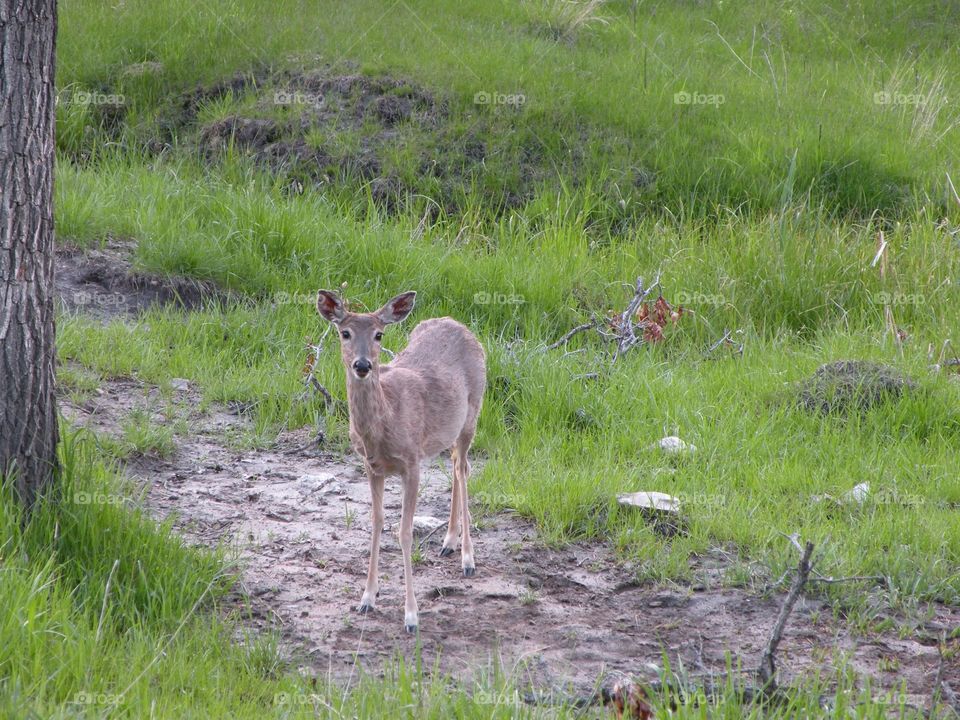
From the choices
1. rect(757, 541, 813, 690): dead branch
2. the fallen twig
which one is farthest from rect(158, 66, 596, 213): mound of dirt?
rect(757, 541, 813, 690): dead branch

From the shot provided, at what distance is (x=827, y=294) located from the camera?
9383mm

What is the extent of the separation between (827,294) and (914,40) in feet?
23.2

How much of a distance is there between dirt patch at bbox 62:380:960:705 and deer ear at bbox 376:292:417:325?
132cm

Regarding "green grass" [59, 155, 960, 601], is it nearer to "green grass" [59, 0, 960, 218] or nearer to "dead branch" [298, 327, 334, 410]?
"dead branch" [298, 327, 334, 410]

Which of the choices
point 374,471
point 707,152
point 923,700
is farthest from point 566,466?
point 707,152

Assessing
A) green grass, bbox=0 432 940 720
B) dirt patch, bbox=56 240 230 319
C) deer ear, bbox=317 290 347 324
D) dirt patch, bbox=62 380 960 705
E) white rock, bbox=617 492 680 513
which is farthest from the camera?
dirt patch, bbox=56 240 230 319

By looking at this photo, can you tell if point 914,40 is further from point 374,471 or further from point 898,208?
point 374,471

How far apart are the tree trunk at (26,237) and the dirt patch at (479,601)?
2.89 feet

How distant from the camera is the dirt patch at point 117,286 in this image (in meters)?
8.66

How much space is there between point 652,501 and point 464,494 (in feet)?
3.67

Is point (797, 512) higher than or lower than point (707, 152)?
lower

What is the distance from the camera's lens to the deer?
5246mm

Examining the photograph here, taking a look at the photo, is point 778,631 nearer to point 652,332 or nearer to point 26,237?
point 26,237

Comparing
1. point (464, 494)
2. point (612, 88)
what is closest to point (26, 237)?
point (464, 494)
